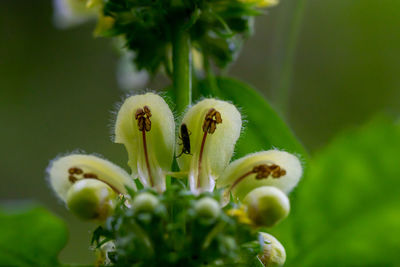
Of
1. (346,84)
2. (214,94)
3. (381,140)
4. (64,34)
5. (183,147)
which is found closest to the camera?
(381,140)

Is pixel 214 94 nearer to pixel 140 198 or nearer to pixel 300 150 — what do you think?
pixel 300 150

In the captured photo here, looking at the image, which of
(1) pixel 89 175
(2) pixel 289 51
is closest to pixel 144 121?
(1) pixel 89 175

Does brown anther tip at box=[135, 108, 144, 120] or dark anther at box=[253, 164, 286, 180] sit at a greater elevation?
brown anther tip at box=[135, 108, 144, 120]

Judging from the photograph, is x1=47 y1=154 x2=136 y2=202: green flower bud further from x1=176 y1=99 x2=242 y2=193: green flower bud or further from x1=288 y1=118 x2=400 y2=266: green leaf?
x1=288 y1=118 x2=400 y2=266: green leaf

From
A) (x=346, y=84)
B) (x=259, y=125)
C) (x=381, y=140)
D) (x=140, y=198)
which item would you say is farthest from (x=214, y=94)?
(x=346, y=84)

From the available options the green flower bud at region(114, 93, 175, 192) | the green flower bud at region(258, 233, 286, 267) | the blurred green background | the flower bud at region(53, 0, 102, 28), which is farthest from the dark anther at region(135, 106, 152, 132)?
the blurred green background
